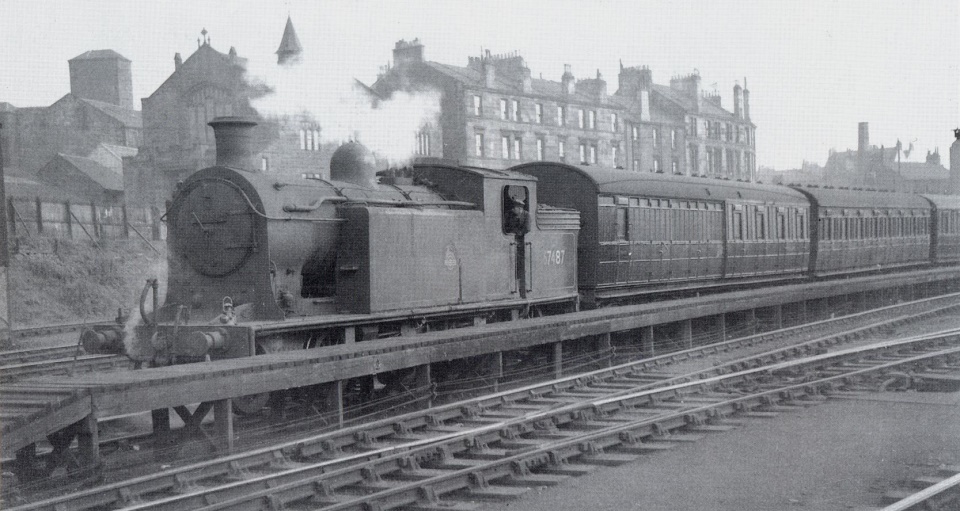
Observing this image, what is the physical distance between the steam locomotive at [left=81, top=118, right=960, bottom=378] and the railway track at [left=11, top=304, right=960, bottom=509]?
1.43 metres

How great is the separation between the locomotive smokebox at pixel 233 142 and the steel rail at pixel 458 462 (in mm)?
3930

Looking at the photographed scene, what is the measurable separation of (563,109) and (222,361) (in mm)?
43728

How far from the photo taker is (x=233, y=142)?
408 inches

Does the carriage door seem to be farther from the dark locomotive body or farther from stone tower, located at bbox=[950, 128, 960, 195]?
stone tower, located at bbox=[950, 128, 960, 195]

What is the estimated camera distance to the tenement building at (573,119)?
45.2 m

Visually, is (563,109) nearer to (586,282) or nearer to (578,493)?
(586,282)

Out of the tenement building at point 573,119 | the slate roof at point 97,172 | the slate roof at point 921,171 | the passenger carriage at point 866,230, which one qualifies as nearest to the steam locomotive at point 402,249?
the passenger carriage at point 866,230

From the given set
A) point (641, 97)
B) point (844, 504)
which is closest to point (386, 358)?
point (844, 504)

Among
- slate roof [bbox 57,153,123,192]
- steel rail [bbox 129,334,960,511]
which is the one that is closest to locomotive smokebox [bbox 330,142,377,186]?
steel rail [bbox 129,334,960,511]

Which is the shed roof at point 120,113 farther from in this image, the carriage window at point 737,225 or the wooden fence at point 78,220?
the carriage window at point 737,225

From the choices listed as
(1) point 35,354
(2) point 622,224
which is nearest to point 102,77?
(1) point 35,354

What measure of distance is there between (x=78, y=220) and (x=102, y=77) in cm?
3196

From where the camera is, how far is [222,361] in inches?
345

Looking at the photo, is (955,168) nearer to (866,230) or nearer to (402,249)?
(866,230)
